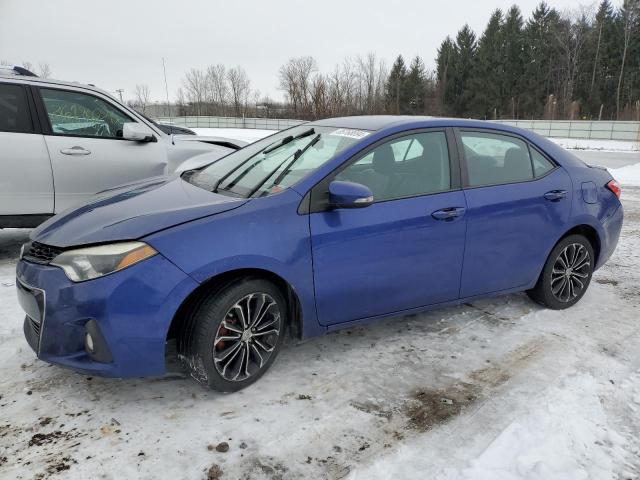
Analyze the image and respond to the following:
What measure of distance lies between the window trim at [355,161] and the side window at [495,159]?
4.3 inches

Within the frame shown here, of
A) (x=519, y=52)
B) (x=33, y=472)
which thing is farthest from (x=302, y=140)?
(x=519, y=52)

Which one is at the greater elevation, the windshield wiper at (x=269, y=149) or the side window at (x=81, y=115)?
the side window at (x=81, y=115)

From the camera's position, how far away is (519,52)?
6756cm

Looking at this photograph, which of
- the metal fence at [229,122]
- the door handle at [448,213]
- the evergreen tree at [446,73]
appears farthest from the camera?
the evergreen tree at [446,73]

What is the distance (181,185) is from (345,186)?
123 centimetres

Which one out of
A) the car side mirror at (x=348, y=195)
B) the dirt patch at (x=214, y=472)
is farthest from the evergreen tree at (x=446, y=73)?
the dirt patch at (x=214, y=472)

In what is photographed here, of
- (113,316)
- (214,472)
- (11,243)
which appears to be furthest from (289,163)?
(11,243)

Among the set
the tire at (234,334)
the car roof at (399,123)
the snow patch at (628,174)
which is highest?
the car roof at (399,123)

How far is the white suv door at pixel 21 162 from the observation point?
4.84 meters

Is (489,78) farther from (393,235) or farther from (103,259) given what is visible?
(103,259)

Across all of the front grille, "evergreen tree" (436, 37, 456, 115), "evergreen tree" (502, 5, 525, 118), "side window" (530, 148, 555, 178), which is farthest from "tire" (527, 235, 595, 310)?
"evergreen tree" (436, 37, 456, 115)

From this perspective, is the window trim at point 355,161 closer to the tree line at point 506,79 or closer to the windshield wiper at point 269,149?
the windshield wiper at point 269,149

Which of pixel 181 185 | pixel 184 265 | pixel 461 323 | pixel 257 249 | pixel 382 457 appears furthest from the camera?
pixel 461 323

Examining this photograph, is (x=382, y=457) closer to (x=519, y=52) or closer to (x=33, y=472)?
(x=33, y=472)
